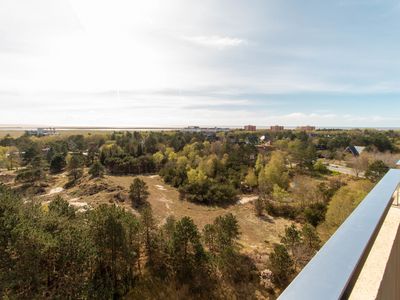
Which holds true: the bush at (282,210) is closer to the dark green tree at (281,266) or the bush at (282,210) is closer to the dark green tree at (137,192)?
the dark green tree at (281,266)

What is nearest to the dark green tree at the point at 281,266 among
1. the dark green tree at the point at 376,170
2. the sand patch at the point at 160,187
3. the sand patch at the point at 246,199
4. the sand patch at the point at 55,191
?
the sand patch at the point at 246,199

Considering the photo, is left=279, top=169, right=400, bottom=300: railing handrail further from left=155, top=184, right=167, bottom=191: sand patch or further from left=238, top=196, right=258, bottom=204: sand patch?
left=155, top=184, right=167, bottom=191: sand patch

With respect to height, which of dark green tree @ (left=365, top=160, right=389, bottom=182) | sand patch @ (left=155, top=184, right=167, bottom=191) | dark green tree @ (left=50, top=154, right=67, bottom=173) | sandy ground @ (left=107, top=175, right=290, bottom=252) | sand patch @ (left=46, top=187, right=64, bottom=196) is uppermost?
dark green tree @ (left=365, top=160, right=389, bottom=182)

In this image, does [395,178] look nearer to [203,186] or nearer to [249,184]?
[203,186]

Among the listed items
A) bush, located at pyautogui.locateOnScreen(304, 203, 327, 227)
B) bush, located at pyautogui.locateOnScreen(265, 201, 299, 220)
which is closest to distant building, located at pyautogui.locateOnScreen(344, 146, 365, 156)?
bush, located at pyautogui.locateOnScreen(265, 201, 299, 220)

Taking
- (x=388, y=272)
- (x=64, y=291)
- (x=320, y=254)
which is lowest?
(x=64, y=291)

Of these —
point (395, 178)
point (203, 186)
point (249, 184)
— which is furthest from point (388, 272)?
point (249, 184)

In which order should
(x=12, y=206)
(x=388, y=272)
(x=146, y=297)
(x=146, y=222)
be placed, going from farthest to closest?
(x=146, y=222) < (x=146, y=297) < (x=12, y=206) < (x=388, y=272)
